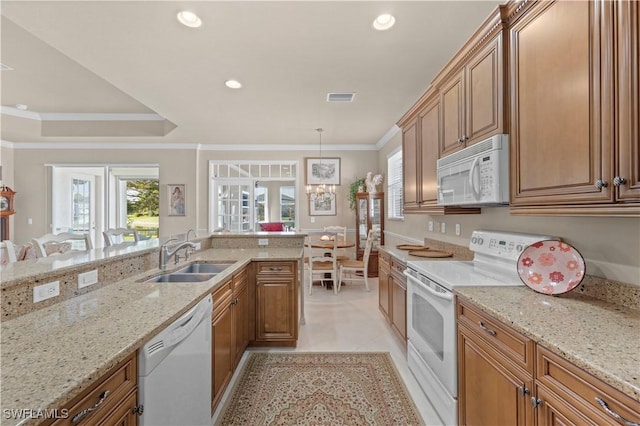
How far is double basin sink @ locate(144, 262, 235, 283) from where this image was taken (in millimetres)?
2000

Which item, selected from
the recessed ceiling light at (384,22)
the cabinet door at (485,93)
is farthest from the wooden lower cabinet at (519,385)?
the recessed ceiling light at (384,22)

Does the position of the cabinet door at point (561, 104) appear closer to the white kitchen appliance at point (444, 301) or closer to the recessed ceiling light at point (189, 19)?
the white kitchen appliance at point (444, 301)

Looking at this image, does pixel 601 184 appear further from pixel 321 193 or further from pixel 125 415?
pixel 321 193

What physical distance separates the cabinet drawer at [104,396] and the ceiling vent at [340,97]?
10.8 feet

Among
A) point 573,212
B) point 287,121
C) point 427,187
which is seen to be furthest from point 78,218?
point 573,212

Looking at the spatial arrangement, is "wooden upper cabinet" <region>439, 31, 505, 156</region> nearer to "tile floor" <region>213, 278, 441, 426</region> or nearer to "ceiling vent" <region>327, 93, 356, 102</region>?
"ceiling vent" <region>327, 93, 356, 102</region>

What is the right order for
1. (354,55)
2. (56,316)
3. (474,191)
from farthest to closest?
1. (354,55)
2. (474,191)
3. (56,316)

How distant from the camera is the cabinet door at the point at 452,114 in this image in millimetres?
2053

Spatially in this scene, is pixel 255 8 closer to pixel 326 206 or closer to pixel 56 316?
pixel 56 316

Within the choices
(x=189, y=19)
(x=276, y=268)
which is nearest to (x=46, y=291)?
(x=276, y=268)

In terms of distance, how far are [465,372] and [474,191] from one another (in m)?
1.08

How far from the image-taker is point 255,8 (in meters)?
1.96

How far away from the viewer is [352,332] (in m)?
3.01

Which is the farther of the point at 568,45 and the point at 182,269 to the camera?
the point at 182,269
